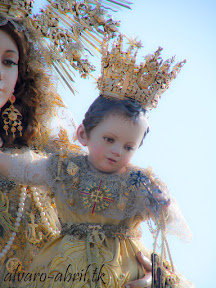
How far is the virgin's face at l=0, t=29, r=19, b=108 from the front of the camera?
277 cm

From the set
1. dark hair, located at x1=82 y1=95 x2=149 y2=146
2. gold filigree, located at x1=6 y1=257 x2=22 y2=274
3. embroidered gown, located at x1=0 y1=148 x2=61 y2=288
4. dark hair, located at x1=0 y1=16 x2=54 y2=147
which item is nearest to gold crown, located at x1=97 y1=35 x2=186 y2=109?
dark hair, located at x1=82 y1=95 x2=149 y2=146

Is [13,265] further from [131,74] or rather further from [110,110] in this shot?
[131,74]

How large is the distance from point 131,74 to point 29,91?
0.79 metres

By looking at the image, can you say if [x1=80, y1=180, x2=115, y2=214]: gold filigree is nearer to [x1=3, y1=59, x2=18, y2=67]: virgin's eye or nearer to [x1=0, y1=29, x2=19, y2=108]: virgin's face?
[x1=0, y1=29, x2=19, y2=108]: virgin's face

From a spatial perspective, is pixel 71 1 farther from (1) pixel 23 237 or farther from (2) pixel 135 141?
(1) pixel 23 237

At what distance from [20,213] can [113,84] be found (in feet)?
3.29

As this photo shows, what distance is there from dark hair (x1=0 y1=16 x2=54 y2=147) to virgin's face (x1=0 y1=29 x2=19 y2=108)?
0.10m

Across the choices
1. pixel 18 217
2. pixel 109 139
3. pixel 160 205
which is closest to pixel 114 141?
pixel 109 139

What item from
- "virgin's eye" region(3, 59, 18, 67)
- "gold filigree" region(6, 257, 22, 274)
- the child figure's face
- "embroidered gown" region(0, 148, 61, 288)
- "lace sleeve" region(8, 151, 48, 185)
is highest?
"virgin's eye" region(3, 59, 18, 67)

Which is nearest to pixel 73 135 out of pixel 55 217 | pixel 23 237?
pixel 55 217

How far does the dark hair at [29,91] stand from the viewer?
117 inches

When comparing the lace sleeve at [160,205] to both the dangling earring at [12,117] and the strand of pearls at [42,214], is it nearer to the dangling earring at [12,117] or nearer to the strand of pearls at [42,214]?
the strand of pearls at [42,214]

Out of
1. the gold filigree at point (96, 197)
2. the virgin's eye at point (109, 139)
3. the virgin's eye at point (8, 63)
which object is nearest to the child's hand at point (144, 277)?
the gold filigree at point (96, 197)

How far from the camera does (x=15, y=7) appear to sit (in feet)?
9.26
